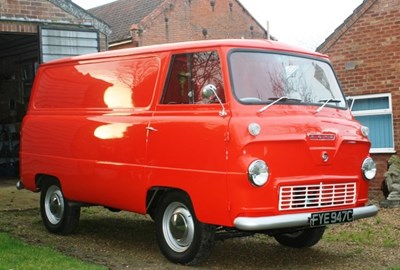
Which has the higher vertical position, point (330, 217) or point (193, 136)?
point (193, 136)

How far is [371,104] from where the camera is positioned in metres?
13.8

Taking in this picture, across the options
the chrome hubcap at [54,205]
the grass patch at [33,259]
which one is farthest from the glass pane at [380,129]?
the grass patch at [33,259]

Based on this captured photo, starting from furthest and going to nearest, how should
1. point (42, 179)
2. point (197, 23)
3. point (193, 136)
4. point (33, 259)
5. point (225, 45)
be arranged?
point (197, 23) < point (42, 179) < point (33, 259) < point (225, 45) < point (193, 136)

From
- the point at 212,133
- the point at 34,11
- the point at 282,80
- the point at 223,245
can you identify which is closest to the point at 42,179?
the point at 223,245

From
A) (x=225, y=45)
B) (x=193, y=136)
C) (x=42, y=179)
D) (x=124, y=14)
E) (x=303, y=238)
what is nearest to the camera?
(x=193, y=136)

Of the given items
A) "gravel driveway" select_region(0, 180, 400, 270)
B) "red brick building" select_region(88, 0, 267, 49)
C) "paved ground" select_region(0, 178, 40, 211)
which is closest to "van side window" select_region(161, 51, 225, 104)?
"gravel driveway" select_region(0, 180, 400, 270)

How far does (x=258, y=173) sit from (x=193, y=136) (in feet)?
2.70

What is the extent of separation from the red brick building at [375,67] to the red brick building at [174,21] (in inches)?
509

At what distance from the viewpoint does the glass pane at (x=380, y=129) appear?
13.4m

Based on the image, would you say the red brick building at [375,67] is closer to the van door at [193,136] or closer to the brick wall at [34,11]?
the brick wall at [34,11]

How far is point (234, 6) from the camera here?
101ft

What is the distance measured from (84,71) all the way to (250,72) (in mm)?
2533

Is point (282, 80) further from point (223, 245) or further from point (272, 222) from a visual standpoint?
point (223, 245)

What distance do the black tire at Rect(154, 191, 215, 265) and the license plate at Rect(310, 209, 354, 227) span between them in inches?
40.7
